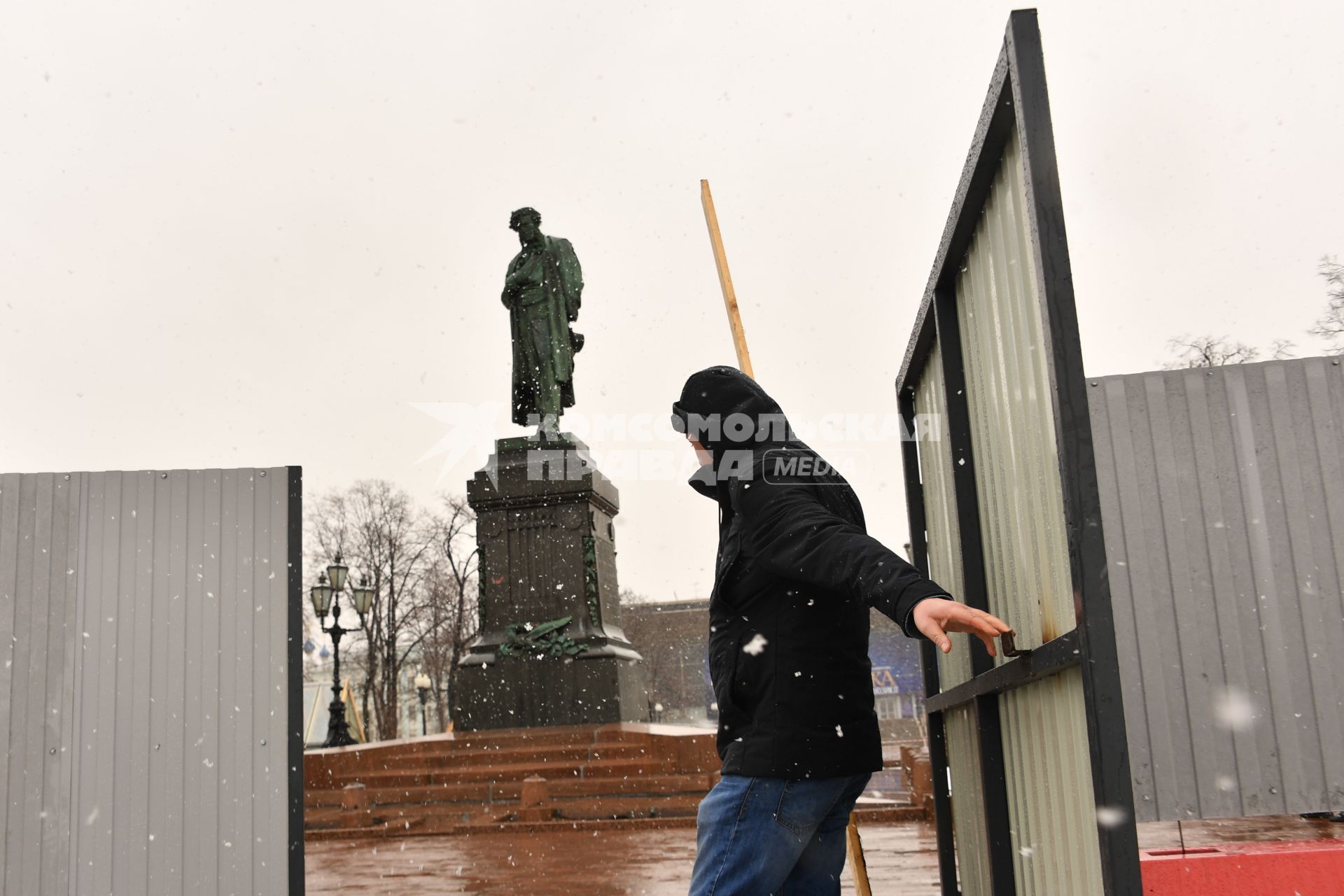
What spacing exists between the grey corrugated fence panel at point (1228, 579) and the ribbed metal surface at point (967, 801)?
1.80 metres

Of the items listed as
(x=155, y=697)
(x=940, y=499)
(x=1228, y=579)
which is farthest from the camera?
(x=1228, y=579)

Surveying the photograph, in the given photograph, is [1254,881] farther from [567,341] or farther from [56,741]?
[567,341]

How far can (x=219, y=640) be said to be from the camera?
376 centimetres

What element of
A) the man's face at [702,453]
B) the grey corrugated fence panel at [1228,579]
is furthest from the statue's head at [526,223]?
the man's face at [702,453]

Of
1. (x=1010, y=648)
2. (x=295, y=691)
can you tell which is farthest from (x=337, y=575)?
(x=1010, y=648)

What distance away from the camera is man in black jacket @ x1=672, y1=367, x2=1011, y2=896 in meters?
2.32

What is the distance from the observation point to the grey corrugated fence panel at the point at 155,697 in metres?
3.68

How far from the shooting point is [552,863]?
7867 millimetres

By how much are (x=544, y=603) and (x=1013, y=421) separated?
466 inches

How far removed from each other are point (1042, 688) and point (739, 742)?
626 millimetres

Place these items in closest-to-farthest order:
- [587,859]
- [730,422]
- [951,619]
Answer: [951,619] → [730,422] → [587,859]

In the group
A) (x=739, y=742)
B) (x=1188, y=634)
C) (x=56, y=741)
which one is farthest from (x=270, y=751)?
(x=1188, y=634)

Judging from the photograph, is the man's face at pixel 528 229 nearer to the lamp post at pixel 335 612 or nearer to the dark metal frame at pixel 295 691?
the lamp post at pixel 335 612

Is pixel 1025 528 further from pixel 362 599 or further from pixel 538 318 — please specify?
pixel 362 599
